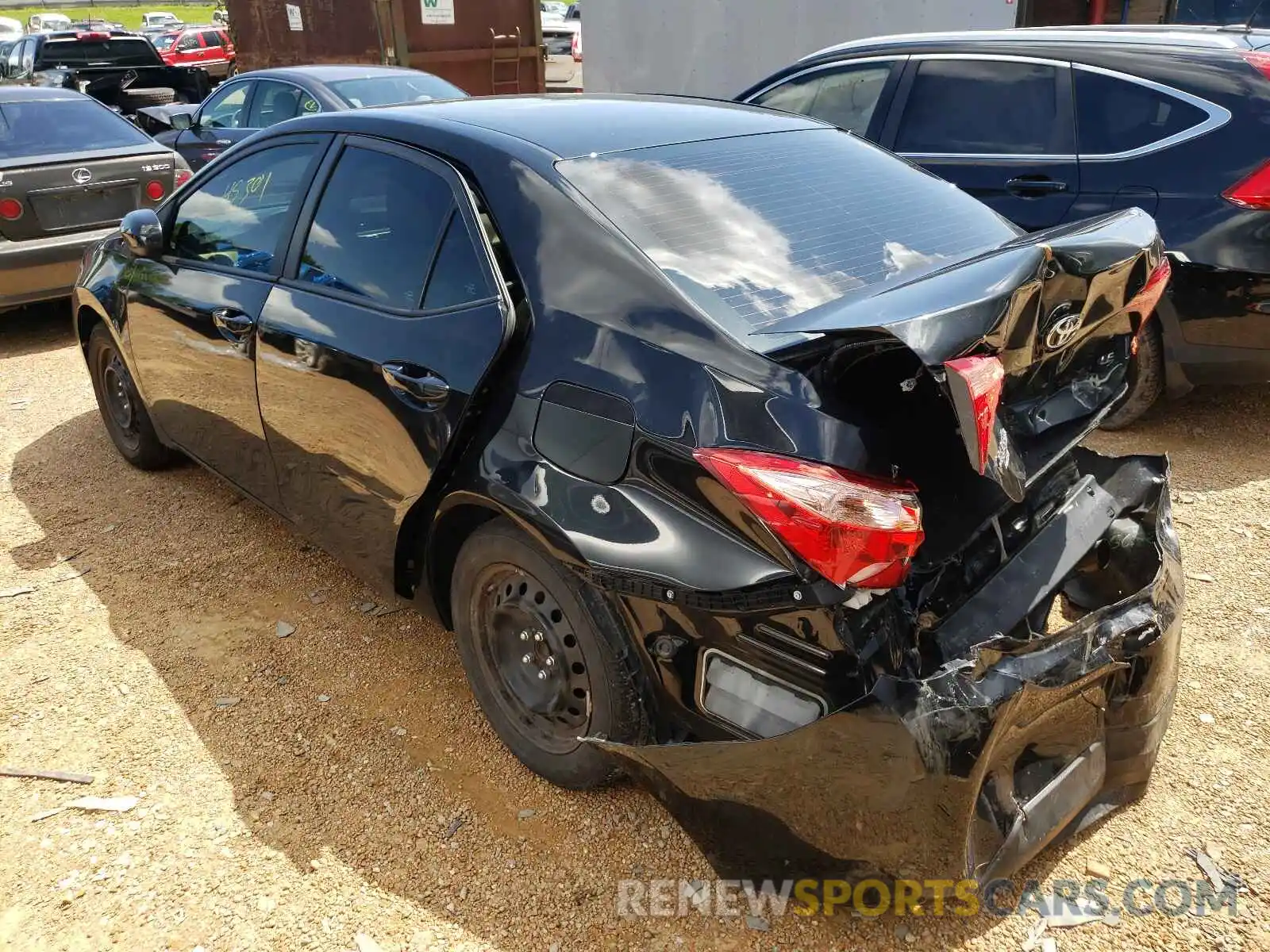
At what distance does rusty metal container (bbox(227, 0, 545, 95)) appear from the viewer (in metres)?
11.3

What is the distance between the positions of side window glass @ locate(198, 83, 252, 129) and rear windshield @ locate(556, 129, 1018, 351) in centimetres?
740

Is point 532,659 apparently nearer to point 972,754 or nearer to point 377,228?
point 972,754

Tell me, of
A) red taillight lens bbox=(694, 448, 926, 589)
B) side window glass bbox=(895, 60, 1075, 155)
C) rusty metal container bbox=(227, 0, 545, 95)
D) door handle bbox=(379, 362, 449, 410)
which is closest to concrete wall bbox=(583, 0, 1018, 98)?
rusty metal container bbox=(227, 0, 545, 95)

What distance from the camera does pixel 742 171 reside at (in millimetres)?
2752

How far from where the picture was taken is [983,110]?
5.08m

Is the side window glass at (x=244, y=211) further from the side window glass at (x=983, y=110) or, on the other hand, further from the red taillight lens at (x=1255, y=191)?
the red taillight lens at (x=1255, y=191)

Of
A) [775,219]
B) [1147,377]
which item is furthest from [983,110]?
[775,219]

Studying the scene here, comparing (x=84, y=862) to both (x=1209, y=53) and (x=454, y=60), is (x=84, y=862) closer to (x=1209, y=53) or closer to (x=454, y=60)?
(x=1209, y=53)

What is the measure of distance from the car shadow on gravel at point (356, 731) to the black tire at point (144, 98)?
11327mm

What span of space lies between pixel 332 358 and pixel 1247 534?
3490 millimetres

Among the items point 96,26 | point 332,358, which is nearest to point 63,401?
point 332,358

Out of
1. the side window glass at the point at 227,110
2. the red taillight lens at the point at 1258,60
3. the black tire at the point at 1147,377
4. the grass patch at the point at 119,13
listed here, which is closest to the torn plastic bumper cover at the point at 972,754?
the black tire at the point at 1147,377

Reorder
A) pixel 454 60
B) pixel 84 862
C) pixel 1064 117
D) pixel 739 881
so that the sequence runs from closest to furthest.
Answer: pixel 739 881, pixel 84 862, pixel 1064 117, pixel 454 60

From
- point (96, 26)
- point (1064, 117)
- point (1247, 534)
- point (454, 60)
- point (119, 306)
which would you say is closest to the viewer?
point (1247, 534)
